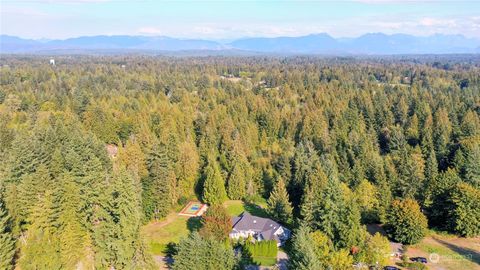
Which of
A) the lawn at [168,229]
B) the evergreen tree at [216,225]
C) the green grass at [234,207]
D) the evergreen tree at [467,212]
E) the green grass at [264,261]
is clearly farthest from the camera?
the green grass at [234,207]

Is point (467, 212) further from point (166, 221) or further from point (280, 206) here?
point (166, 221)

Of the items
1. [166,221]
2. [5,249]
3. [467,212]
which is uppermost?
[5,249]

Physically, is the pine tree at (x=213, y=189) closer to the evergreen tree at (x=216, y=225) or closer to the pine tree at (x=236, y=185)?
the pine tree at (x=236, y=185)

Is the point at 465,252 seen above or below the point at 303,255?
below

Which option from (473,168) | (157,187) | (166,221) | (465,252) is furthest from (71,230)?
(473,168)

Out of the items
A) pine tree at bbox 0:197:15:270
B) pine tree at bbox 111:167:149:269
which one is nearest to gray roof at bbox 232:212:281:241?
pine tree at bbox 111:167:149:269

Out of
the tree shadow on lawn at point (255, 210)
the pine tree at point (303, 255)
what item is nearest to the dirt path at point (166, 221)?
the tree shadow on lawn at point (255, 210)

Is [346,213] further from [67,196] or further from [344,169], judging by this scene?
[67,196]
